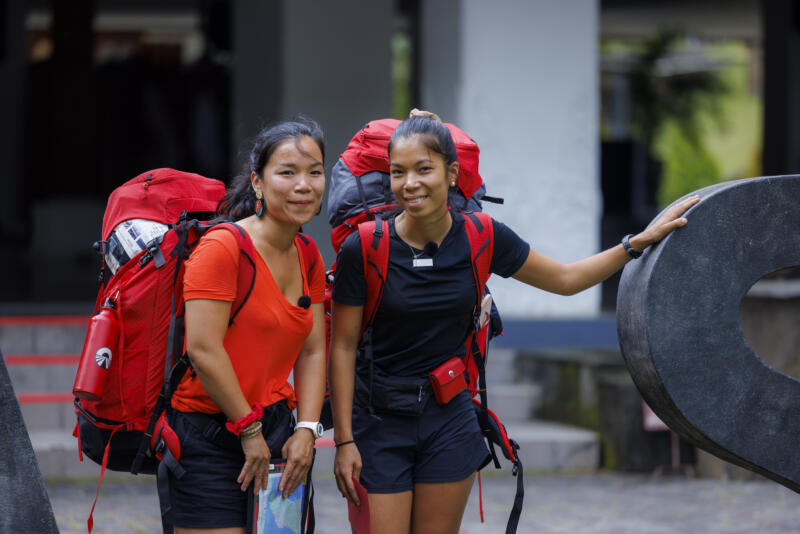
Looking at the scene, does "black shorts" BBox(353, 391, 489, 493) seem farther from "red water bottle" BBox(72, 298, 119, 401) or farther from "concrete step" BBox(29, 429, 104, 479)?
"concrete step" BBox(29, 429, 104, 479)

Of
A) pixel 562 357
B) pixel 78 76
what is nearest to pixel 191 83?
pixel 78 76

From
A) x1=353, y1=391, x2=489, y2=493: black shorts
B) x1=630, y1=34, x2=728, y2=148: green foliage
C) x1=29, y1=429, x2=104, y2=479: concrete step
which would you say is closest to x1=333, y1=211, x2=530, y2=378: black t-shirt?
x1=353, y1=391, x2=489, y2=493: black shorts

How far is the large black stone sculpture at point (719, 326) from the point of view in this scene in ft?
11.6

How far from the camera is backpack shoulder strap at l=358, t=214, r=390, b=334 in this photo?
334 centimetres

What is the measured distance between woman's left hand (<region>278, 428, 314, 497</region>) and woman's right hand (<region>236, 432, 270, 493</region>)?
0.08m

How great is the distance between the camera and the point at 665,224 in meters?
3.52

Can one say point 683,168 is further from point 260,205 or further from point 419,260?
point 260,205

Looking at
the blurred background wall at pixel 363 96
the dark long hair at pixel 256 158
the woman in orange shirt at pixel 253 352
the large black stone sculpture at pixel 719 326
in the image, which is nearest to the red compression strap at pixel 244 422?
the woman in orange shirt at pixel 253 352

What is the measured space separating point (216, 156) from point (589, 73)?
20.4 ft

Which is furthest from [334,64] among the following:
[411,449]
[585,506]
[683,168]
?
[683,168]

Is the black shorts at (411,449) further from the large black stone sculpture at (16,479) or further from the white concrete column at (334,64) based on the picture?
the white concrete column at (334,64)

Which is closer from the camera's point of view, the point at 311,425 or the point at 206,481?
the point at 206,481

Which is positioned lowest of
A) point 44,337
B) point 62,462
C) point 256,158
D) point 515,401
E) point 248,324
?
point 62,462

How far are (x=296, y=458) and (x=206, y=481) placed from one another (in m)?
0.25
